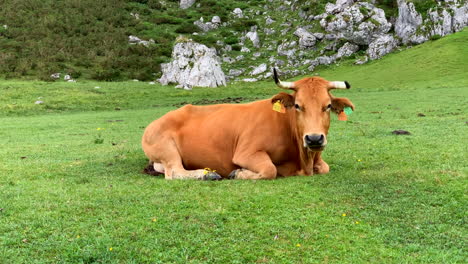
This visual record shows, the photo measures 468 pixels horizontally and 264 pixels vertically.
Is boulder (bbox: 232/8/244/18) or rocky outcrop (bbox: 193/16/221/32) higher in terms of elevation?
boulder (bbox: 232/8/244/18)

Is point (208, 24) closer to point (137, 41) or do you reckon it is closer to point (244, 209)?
point (137, 41)

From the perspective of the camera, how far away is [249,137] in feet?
24.5

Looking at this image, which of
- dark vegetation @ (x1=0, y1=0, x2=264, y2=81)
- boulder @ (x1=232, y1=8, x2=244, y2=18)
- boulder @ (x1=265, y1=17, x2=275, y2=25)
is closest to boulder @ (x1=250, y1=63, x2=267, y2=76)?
dark vegetation @ (x1=0, y1=0, x2=264, y2=81)

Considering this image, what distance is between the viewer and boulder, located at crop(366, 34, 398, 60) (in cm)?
4618

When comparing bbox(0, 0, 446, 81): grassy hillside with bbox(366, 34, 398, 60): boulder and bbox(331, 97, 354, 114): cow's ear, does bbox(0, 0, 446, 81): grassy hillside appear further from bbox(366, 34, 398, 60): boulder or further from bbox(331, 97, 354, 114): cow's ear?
bbox(331, 97, 354, 114): cow's ear

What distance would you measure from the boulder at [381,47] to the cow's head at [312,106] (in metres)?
42.7

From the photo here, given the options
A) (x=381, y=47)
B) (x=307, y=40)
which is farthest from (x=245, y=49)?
(x=381, y=47)

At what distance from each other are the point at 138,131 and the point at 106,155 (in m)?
5.70

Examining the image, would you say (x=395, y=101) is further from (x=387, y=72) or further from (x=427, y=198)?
(x=427, y=198)

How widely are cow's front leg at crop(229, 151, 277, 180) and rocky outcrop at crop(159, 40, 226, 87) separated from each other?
33.2 metres

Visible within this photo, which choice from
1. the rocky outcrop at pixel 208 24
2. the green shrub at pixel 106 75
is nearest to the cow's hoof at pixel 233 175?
the green shrub at pixel 106 75

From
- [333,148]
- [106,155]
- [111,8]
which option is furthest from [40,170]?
[111,8]

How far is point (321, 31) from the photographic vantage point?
5625cm

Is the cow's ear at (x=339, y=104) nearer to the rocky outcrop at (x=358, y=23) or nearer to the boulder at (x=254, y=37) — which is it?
the rocky outcrop at (x=358, y=23)
